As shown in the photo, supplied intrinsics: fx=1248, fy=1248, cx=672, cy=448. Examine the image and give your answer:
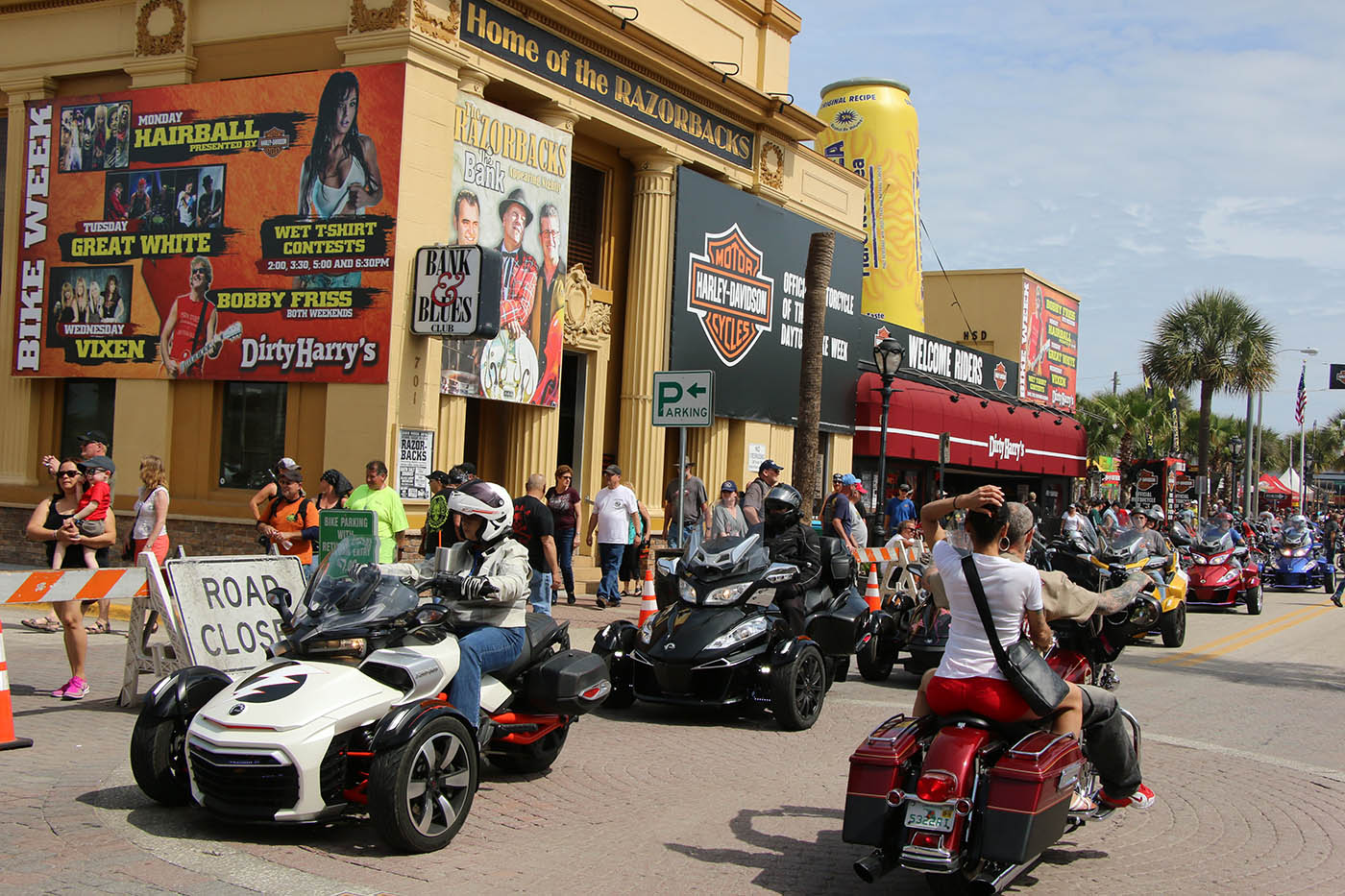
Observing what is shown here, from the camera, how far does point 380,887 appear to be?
5.16 m

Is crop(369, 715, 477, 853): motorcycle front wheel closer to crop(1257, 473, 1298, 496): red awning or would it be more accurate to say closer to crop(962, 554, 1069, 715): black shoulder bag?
crop(962, 554, 1069, 715): black shoulder bag

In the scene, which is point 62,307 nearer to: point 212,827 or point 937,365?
point 212,827

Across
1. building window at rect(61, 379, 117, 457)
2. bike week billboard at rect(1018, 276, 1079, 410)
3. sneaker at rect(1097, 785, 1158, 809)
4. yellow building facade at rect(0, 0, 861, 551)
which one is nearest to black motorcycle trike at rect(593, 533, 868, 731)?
sneaker at rect(1097, 785, 1158, 809)

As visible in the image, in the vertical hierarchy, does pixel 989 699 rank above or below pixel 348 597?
below

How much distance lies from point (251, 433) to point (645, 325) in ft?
22.9

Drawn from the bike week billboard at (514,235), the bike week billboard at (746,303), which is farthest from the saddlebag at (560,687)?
the bike week billboard at (746,303)

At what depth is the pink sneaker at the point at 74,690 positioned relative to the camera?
888 centimetres

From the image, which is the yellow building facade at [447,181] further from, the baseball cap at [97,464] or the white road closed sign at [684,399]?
the baseball cap at [97,464]

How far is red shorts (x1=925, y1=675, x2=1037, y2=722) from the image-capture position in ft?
17.0

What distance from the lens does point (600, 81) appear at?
19.4m

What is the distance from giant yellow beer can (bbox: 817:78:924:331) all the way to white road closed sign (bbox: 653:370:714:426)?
857 inches

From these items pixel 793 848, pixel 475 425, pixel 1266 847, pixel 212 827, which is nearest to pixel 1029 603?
pixel 793 848

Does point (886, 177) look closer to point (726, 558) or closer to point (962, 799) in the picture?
point (726, 558)

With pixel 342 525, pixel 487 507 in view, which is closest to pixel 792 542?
pixel 487 507
